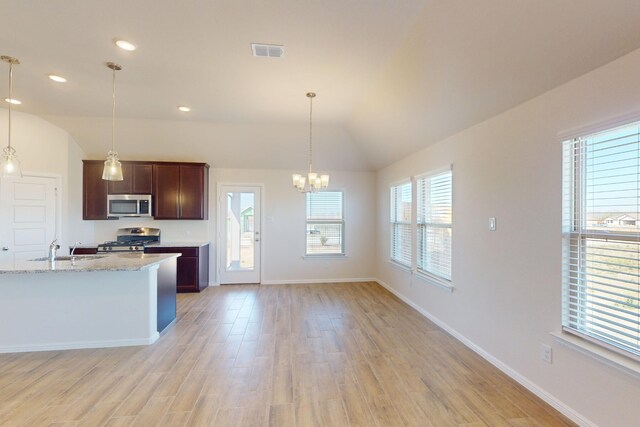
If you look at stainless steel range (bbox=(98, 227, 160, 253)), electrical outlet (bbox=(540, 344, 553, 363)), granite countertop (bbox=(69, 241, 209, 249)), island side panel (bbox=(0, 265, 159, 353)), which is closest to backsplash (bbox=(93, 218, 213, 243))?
stainless steel range (bbox=(98, 227, 160, 253))

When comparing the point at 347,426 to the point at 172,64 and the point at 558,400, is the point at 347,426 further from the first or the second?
the point at 172,64

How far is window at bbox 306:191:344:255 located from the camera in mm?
6371

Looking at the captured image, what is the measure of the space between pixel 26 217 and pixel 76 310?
2754 mm

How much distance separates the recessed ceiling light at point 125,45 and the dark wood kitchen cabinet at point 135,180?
3107 mm

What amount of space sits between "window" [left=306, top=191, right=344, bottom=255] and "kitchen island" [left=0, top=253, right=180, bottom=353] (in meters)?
3.48

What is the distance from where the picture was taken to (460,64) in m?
2.52

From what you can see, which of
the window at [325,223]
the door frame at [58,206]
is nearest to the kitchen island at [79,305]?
the door frame at [58,206]

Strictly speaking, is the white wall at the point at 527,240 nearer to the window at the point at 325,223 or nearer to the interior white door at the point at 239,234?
the window at the point at 325,223

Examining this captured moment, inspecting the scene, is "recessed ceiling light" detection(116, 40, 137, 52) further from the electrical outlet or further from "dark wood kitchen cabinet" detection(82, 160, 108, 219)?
the electrical outlet

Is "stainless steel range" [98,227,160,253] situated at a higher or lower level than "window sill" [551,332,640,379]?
higher

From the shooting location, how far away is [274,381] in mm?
2545

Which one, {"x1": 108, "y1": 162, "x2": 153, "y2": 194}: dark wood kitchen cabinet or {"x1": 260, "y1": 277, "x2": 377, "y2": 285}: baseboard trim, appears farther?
{"x1": 260, "y1": 277, "x2": 377, "y2": 285}: baseboard trim

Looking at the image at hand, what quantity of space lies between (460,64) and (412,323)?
3.08 m

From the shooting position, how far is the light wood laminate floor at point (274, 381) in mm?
2107
